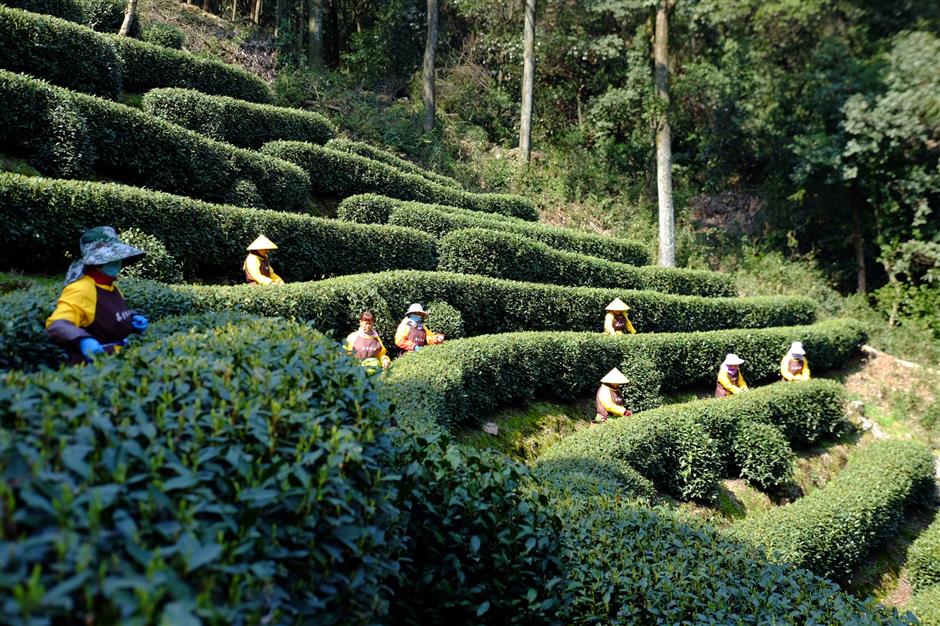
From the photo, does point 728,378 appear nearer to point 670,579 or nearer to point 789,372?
point 789,372

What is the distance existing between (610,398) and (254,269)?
6.04 m

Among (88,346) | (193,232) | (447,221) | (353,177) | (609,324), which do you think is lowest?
(609,324)

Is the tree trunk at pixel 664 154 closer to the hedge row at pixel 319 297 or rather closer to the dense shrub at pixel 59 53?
the hedge row at pixel 319 297

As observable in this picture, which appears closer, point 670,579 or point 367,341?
point 670,579

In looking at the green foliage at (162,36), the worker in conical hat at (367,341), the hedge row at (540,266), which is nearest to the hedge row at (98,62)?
the green foliage at (162,36)

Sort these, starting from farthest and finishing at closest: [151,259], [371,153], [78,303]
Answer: [371,153]
[151,259]
[78,303]

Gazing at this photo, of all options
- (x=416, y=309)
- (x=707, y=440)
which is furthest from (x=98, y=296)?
(x=707, y=440)

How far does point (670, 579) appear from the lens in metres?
5.17

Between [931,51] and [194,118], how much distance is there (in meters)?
20.1

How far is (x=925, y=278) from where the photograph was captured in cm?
2164

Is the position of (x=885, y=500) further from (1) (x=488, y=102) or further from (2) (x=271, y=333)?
(1) (x=488, y=102)

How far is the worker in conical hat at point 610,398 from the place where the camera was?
10.9 m

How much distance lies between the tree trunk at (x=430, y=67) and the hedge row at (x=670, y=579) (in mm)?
21153

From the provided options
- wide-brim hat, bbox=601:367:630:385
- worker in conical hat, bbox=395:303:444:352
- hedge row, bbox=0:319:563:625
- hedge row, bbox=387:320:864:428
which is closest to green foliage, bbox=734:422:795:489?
hedge row, bbox=387:320:864:428
